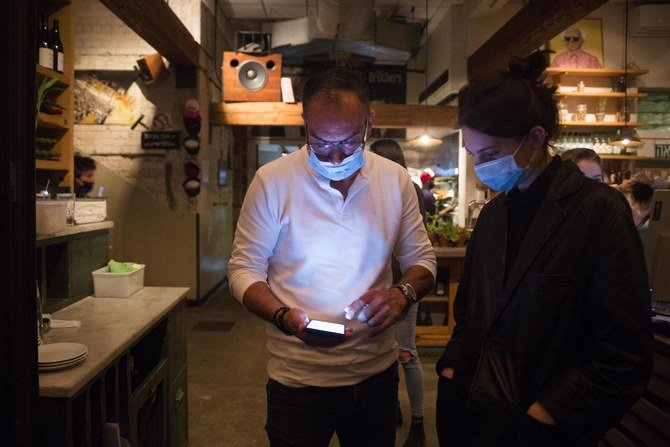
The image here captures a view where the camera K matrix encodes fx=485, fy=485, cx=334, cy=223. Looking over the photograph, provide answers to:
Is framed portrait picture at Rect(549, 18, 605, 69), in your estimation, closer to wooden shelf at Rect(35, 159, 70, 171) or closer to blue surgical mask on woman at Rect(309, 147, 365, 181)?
wooden shelf at Rect(35, 159, 70, 171)

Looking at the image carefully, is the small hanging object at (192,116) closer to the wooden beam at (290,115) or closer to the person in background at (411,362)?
the wooden beam at (290,115)

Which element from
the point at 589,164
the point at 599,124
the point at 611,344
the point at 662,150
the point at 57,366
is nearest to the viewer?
the point at 611,344

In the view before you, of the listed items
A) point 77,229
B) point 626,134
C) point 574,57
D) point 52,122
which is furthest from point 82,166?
point 574,57

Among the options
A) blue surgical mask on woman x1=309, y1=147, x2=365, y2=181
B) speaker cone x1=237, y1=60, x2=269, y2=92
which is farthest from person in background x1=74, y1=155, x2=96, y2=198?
blue surgical mask on woman x1=309, y1=147, x2=365, y2=181

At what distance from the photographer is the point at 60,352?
5.28 ft

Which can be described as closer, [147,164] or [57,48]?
[57,48]

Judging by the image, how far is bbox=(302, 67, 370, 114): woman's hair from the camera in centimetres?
139

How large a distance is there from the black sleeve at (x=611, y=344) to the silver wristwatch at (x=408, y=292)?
43cm

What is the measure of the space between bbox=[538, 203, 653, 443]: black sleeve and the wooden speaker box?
5.63 metres

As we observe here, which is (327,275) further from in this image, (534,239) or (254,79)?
(254,79)

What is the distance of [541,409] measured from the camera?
1158mm

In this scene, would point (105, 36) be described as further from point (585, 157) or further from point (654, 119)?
point (654, 119)

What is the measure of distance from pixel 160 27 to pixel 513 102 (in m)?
4.34

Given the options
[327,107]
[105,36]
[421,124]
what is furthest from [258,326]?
[327,107]
